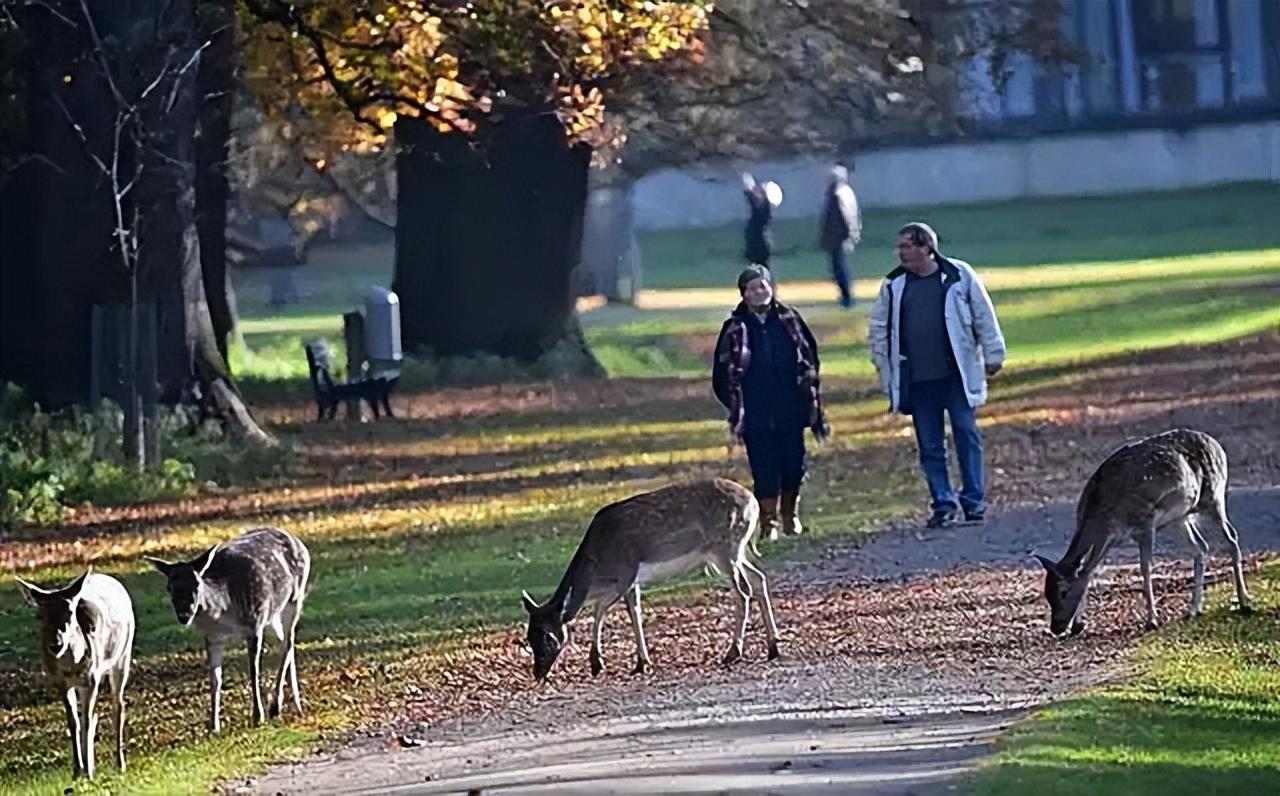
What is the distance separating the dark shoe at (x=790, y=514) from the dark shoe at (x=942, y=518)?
0.92 m

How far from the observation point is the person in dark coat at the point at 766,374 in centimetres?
1870

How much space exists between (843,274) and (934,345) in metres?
16.3

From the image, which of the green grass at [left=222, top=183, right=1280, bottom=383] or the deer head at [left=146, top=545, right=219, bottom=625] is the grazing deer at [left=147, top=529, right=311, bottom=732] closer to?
the deer head at [left=146, top=545, right=219, bottom=625]

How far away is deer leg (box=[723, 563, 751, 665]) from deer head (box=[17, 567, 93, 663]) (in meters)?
3.53

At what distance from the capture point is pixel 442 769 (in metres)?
12.3

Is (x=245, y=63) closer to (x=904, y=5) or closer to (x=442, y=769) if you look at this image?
(x=904, y=5)

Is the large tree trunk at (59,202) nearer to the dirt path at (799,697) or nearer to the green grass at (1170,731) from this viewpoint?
the dirt path at (799,697)

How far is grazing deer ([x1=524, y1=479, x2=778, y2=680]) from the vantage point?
1476cm

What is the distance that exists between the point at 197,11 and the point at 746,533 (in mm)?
12673

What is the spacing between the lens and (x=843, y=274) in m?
35.2

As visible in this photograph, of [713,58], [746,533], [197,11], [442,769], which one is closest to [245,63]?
[197,11]

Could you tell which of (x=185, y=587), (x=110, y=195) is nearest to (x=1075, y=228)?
(x=110, y=195)

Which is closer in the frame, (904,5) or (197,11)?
(197,11)

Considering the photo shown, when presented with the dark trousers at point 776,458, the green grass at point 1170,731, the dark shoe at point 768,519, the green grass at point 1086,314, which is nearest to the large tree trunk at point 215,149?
the green grass at point 1086,314
